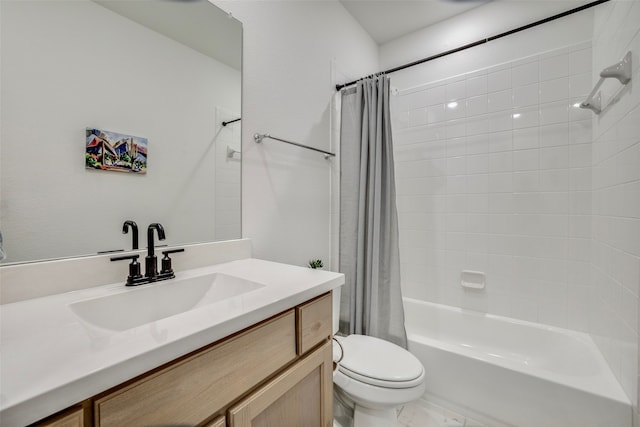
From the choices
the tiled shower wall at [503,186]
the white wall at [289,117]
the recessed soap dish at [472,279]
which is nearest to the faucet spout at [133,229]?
the white wall at [289,117]

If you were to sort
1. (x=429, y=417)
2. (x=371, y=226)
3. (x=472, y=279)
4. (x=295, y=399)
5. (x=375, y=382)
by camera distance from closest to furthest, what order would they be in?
(x=295, y=399) < (x=375, y=382) < (x=429, y=417) < (x=371, y=226) < (x=472, y=279)

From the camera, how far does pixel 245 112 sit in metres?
1.29

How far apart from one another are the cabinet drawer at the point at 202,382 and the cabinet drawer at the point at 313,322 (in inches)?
1.7

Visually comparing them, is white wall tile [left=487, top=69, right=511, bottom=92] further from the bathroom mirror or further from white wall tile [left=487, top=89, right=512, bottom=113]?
the bathroom mirror

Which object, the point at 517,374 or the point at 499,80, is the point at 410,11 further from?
the point at 517,374

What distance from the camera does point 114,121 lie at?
34.4 inches

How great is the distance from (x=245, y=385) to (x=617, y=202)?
1.67 metres

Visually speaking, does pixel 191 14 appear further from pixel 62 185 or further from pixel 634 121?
pixel 634 121

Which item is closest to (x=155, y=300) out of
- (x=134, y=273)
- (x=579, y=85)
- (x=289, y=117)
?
(x=134, y=273)

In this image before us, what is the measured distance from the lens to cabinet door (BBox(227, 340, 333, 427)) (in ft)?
2.08

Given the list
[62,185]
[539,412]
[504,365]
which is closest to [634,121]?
[504,365]

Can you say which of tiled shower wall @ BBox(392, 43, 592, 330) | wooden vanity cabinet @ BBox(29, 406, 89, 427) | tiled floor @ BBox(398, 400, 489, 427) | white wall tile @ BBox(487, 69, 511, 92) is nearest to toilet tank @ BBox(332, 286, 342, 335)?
tiled floor @ BBox(398, 400, 489, 427)

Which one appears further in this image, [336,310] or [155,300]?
[336,310]

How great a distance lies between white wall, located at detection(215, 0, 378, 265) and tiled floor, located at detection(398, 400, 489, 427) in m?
0.98
